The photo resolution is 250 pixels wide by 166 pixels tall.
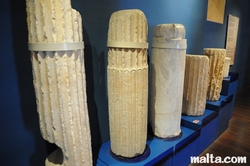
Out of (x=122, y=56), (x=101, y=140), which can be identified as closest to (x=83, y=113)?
(x=122, y=56)

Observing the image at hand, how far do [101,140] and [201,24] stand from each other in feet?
7.64

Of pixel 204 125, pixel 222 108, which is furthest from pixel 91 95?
pixel 222 108

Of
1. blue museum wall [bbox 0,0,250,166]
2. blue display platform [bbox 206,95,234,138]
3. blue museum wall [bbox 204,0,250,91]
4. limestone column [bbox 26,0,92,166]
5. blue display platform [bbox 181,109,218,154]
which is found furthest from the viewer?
blue museum wall [bbox 204,0,250,91]

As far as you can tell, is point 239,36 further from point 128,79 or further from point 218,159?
point 128,79

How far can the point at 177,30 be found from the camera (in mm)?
1365

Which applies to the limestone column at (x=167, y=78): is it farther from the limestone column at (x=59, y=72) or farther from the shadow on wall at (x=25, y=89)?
the shadow on wall at (x=25, y=89)

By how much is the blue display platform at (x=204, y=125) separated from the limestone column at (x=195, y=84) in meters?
0.09

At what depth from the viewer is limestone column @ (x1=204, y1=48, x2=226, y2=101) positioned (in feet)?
7.39

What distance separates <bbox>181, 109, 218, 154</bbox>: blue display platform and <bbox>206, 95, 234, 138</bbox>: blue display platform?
89 mm

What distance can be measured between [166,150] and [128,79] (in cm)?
74

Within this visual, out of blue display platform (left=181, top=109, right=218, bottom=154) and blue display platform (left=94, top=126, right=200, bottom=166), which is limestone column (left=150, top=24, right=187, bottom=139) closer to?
blue display platform (left=94, top=126, right=200, bottom=166)

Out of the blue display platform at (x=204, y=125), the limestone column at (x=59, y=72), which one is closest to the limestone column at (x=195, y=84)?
the blue display platform at (x=204, y=125)

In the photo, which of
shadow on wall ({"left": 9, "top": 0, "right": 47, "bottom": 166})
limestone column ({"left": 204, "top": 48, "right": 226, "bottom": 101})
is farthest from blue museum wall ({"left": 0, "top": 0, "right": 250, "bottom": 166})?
limestone column ({"left": 204, "top": 48, "right": 226, "bottom": 101})

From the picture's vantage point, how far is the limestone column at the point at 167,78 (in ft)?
4.52
